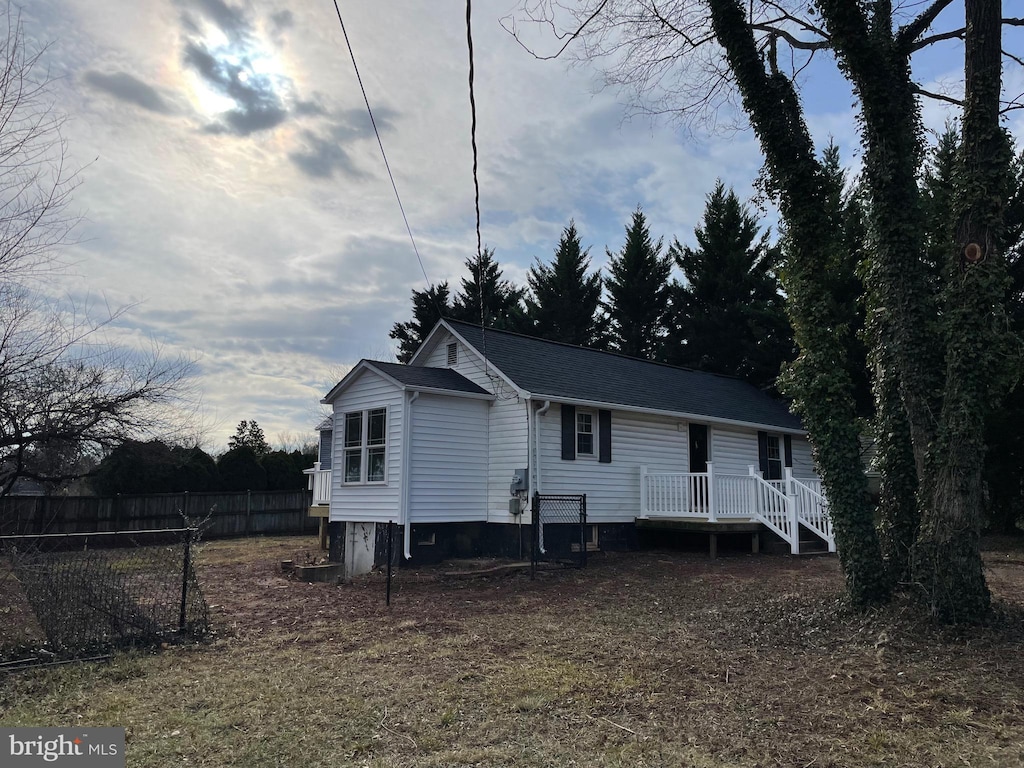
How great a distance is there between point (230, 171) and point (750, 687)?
30.3 feet

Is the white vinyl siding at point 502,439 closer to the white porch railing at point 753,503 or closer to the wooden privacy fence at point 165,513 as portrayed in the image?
the white porch railing at point 753,503

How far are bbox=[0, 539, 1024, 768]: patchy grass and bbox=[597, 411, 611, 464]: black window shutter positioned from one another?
5.94m

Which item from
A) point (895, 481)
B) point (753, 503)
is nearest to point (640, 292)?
point (753, 503)

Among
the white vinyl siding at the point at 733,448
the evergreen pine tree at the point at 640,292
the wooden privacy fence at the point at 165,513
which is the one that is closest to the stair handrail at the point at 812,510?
the white vinyl siding at the point at 733,448

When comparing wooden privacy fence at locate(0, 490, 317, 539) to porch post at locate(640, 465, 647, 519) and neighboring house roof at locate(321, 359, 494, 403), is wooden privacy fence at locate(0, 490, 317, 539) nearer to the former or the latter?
neighboring house roof at locate(321, 359, 494, 403)

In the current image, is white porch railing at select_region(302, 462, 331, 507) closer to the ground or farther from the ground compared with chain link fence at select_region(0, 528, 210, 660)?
farther from the ground

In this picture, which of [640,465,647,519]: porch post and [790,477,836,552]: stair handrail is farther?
[640,465,647,519]: porch post

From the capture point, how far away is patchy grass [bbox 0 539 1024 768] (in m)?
4.11

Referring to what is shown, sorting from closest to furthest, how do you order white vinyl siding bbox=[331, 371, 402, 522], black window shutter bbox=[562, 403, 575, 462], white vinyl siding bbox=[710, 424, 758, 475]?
white vinyl siding bbox=[331, 371, 402, 522] < black window shutter bbox=[562, 403, 575, 462] < white vinyl siding bbox=[710, 424, 758, 475]

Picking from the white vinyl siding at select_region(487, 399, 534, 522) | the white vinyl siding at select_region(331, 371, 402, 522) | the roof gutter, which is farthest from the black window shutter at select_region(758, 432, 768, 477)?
the white vinyl siding at select_region(331, 371, 402, 522)

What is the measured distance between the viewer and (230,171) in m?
9.91

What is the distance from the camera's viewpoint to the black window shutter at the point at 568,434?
14250 mm

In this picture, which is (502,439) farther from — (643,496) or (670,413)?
(670,413)

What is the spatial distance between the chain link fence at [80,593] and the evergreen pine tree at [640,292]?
27.6m
